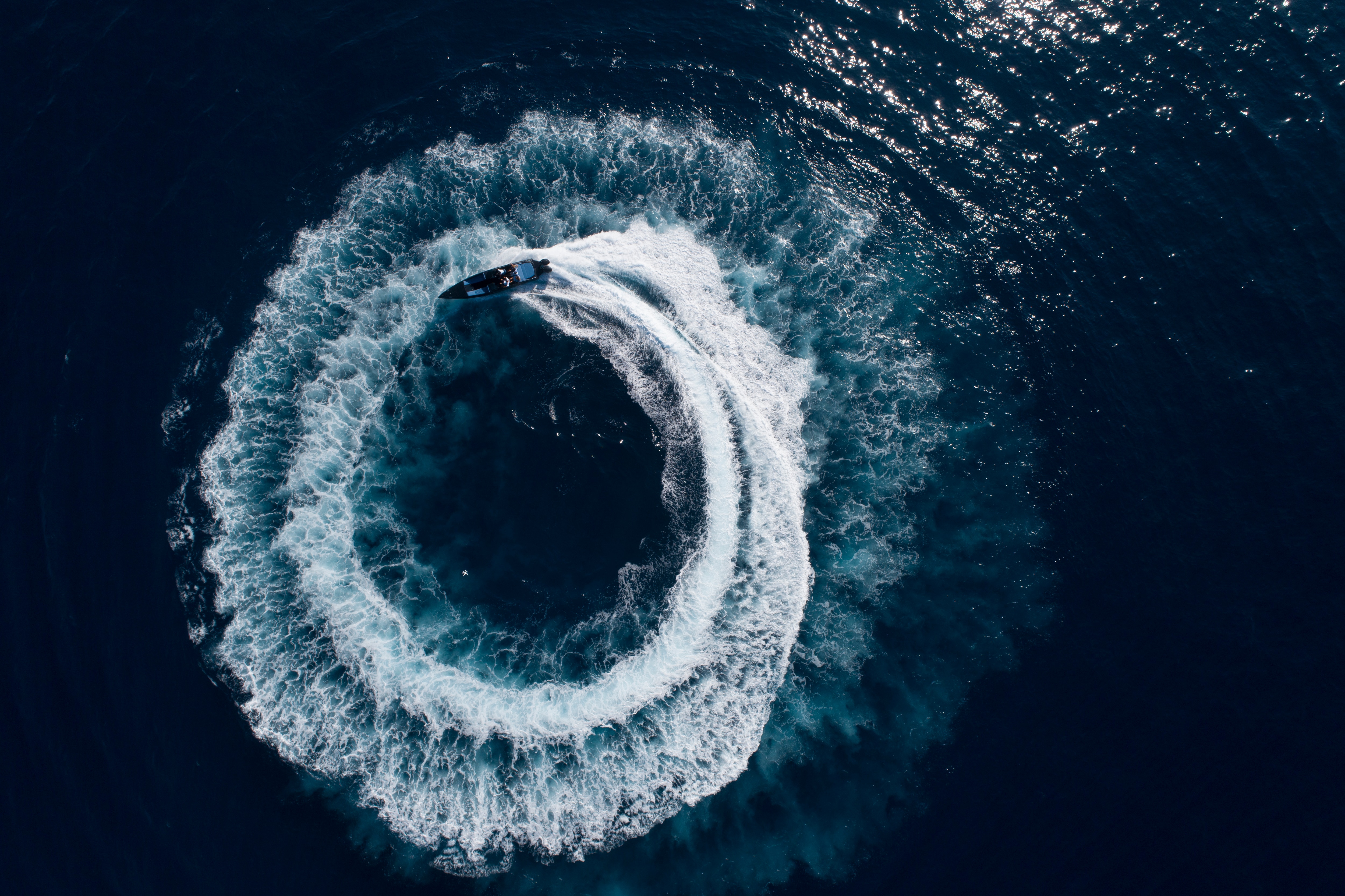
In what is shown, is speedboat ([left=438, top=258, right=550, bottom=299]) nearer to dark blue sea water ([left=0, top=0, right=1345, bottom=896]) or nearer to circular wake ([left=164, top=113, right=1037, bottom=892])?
dark blue sea water ([left=0, top=0, right=1345, bottom=896])

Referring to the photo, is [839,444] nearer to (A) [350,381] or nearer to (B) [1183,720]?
(B) [1183,720]

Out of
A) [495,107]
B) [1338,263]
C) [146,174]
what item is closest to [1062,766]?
[1338,263]

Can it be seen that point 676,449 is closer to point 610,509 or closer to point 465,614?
point 610,509

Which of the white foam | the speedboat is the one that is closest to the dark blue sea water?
the white foam

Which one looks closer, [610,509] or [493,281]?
[610,509]

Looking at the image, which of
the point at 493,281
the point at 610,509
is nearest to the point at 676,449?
the point at 610,509

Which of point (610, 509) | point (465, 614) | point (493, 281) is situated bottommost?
point (465, 614)
